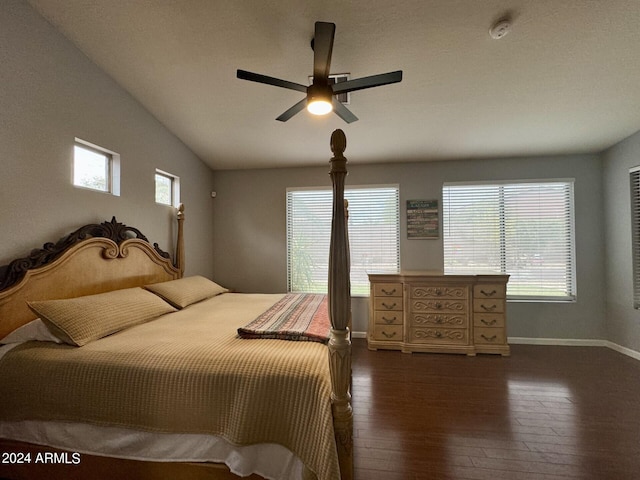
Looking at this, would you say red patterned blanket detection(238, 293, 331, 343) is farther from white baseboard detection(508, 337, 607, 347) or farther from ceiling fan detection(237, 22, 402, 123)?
white baseboard detection(508, 337, 607, 347)

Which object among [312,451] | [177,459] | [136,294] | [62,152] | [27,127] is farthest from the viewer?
[136,294]

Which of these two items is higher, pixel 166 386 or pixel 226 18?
pixel 226 18

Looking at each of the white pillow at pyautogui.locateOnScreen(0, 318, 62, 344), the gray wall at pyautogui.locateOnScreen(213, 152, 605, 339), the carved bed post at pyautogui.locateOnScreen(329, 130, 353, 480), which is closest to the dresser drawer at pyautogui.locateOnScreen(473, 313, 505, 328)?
the gray wall at pyautogui.locateOnScreen(213, 152, 605, 339)

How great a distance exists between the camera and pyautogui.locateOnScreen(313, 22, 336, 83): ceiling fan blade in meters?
1.36

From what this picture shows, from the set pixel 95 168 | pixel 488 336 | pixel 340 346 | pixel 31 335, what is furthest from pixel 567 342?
pixel 95 168

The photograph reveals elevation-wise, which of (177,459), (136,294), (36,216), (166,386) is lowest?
(177,459)

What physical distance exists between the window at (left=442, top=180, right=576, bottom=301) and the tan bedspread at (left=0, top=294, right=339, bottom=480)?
2898mm

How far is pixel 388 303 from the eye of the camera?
10.8 feet

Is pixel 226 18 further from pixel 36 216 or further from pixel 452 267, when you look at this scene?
pixel 452 267

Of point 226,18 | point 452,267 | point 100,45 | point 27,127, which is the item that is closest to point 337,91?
point 226,18

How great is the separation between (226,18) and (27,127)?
4.73ft

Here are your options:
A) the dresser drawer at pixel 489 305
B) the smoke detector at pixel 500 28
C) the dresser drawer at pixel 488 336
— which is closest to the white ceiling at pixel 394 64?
the smoke detector at pixel 500 28

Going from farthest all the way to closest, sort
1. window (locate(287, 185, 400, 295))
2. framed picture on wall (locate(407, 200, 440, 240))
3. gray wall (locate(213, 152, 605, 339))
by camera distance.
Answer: window (locate(287, 185, 400, 295)) < framed picture on wall (locate(407, 200, 440, 240)) < gray wall (locate(213, 152, 605, 339))

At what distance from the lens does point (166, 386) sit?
4.06ft
